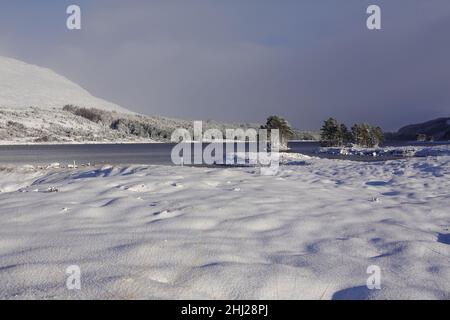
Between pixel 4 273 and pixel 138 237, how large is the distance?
2132 millimetres

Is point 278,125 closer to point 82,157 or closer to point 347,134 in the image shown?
point 347,134

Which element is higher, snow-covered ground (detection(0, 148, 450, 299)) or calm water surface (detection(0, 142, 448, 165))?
snow-covered ground (detection(0, 148, 450, 299))

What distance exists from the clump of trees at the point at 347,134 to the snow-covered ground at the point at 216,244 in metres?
123

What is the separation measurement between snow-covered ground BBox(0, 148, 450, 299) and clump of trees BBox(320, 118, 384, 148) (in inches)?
4834

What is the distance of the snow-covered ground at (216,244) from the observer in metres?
4.58

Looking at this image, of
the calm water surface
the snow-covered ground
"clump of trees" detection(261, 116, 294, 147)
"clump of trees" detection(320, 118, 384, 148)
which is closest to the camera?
the snow-covered ground

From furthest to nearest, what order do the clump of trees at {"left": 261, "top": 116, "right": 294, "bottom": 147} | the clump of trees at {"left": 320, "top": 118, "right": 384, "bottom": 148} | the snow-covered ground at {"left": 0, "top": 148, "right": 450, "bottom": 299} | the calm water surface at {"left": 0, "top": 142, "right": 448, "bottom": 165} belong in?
the clump of trees at {"left": 320, "top": 118, "right": 384, "bottom": 148} → the clump of trees at {"left": 261, "top": 116, "right": 294, "bottom": 147} → the calm water surface at {"left": 0, "top": 142, "right": 448, "bottom": 165} → the snow-covered ground at {"left": 0, "top": 148, "right": 450, "bottom": 299}

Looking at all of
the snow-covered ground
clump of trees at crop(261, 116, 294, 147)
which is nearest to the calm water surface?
clump of trees at crop(261, 116, 294, 147)

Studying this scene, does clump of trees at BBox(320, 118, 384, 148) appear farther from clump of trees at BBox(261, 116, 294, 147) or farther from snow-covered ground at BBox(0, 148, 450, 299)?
snow-covered ground at BBox(0, 148, 450, 299)

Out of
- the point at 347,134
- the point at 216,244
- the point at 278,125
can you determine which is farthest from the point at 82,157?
the point at 347,134

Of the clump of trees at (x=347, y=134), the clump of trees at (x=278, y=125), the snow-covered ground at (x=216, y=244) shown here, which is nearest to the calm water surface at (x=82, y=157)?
the clump of trees at (x=278, y=125)

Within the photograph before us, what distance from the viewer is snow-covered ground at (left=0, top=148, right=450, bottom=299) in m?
4.58

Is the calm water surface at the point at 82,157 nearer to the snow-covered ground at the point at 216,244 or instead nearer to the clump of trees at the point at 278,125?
the clump of trees at the point at 278,125
